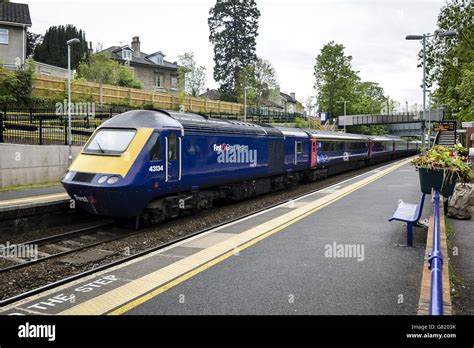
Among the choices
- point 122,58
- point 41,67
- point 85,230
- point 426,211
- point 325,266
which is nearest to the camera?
point 325,266

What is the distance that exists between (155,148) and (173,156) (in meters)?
0.83

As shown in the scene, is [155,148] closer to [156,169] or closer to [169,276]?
[156,169]

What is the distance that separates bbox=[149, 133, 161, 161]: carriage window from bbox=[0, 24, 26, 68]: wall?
3612 centimetres

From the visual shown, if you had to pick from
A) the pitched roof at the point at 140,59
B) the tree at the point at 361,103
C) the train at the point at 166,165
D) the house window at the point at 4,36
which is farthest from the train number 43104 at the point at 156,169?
the tree at the point at 361,103

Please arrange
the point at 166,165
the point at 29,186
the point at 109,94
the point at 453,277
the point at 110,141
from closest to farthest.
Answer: the point at 453,277
the point at 110,141
the point at 166,165
the point at 29,186
the point at 109,94

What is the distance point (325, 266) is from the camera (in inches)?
307

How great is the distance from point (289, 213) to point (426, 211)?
4.04m

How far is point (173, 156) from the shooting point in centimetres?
1228

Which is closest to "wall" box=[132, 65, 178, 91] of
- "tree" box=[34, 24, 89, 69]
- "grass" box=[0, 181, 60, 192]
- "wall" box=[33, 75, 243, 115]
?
"tree" box=[34, 24, 89, 69]

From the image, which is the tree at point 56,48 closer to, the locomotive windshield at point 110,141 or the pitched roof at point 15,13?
the pitched roof at point 15,13

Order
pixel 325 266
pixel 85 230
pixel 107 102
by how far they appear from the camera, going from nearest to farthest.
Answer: pixel 325 266 < pixel 85 230 < pixel 107 102

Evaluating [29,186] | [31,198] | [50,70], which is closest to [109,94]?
[50,70]
